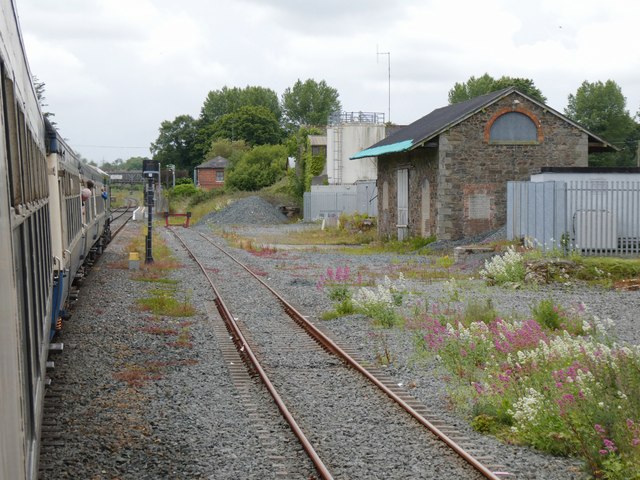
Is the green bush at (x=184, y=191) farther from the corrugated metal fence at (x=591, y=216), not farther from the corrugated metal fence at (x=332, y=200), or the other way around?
the corrugated metal fence at (x=591, y=216)

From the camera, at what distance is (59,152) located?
11875 mm

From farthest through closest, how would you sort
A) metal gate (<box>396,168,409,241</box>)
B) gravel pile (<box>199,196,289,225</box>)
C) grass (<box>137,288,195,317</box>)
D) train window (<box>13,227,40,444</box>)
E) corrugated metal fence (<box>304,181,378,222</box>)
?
1. gravel pile (<box>199,196,289,225</box>)
2. corrugated metal fence (<box>304,181,378,222</box>)
3. metal gate (<box>396,168,409,241</box>)
4. grass (<box>137,288,195,317</box>)
5. train window (<box>13,227,40,444</box>)

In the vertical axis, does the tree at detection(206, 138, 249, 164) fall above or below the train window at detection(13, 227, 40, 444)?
above

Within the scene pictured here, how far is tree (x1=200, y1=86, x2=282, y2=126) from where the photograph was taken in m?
148

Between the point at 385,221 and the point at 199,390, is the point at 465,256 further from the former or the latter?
the point at 199,390

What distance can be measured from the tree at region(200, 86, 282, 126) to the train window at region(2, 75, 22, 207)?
14369 centimetres

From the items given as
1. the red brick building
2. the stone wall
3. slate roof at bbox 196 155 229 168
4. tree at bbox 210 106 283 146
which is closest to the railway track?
the stone wall

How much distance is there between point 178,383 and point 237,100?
14139cm

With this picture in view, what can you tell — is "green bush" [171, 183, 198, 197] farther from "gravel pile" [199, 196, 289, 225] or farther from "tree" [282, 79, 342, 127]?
"tree" [282, 79, 342, 127]

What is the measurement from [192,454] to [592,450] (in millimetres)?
3376

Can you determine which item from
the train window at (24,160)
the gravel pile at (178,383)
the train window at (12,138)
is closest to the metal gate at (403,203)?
the gravel pile at (178,383)

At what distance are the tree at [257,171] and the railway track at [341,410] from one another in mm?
66312

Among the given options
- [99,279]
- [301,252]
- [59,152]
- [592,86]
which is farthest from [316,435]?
[592,86]

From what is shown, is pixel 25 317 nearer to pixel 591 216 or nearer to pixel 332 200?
pixel 591 216
